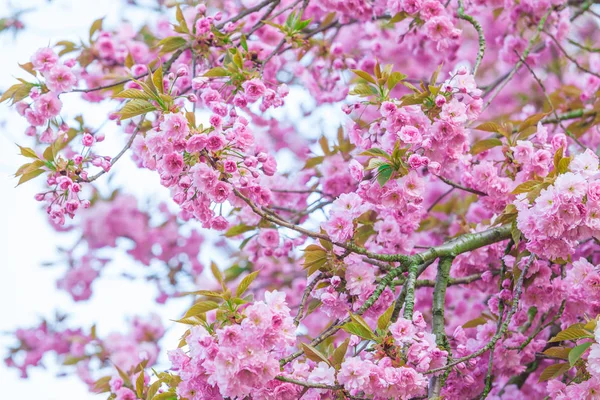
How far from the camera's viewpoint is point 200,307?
1.80 m

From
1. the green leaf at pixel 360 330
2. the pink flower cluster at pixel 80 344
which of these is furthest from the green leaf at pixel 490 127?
the pink flower cluster at pixel 80 344

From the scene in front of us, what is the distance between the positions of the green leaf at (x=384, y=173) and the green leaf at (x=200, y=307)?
0.57 meters

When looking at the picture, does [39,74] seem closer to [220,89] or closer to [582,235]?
[220,89]

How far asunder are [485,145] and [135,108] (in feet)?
3.81

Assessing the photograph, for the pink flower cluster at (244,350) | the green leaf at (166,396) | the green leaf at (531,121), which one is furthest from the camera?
the green leaf at (531,121)

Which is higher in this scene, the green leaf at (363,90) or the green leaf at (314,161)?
the green leaf at (314,161)

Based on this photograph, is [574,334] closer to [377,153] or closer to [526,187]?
[526,187]

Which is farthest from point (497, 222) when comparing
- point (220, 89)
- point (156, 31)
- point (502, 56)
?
point (156, 31)

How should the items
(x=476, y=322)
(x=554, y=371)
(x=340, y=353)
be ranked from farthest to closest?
(x=476, y=322) < (x=554, y=371) < (x=340, y=353)

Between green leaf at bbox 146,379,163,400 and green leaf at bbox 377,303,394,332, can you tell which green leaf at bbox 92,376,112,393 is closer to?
green leaf at bbox 146,379,163,400

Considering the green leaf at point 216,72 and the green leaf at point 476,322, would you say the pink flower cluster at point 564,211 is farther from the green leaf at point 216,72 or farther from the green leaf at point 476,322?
the green leaf at point 216,72

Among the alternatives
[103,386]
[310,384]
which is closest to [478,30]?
A: [310,384]

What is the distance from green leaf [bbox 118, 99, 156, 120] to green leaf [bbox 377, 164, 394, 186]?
657 millimetres

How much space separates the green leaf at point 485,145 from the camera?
93.0 inches
